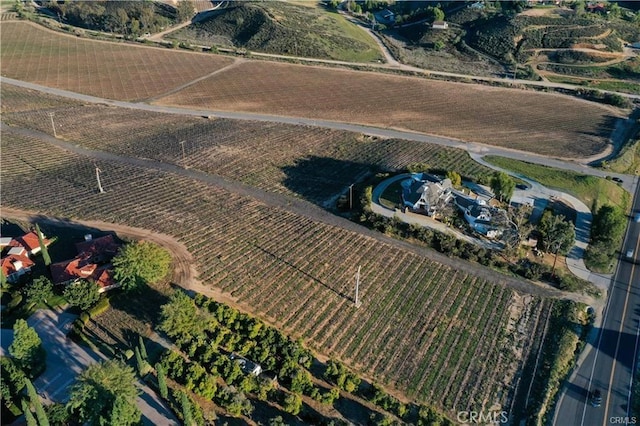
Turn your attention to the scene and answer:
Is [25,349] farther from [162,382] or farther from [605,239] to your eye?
[605,239]

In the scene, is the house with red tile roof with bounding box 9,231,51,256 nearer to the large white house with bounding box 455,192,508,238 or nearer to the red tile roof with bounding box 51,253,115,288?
the red tile roof with bounding box 51,253,115,288

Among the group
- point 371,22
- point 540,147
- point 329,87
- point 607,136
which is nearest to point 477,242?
point 540,147

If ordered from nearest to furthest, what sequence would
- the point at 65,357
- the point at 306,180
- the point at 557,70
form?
1. the point at 65,357
2. the point at 306,180
3. the point at 557,70

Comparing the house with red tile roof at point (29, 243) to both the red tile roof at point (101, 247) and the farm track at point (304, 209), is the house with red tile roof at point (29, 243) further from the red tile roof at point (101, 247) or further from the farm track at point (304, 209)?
the farm track at point (304, 209)

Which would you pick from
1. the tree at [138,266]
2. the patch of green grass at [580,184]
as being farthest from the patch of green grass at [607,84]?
the tree at [138,266]

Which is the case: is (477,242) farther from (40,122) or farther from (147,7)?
(147,7)

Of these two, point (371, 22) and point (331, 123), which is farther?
point (371, 22)

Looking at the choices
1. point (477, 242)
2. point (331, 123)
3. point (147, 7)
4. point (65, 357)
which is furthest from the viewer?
point (147, 7)
